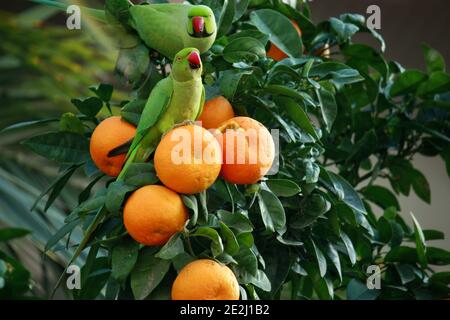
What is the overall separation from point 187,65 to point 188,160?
0.41 ft

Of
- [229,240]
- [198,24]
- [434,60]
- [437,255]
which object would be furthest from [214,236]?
[434,60]

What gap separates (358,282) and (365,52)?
39 cm

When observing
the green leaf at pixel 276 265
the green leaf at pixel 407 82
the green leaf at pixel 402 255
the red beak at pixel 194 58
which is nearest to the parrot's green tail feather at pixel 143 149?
the red beak at pixel 194 58

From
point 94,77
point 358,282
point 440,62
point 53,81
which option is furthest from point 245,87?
point 94,77

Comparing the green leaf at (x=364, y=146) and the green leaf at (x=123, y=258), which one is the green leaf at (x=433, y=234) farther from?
the green leaf at (x=123, y=258)

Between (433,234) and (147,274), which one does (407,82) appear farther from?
(147,274)

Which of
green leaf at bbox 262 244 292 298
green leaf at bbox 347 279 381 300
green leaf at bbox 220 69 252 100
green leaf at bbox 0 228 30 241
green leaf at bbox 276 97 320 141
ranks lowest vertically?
green leaf at bbox 347 279 381 300

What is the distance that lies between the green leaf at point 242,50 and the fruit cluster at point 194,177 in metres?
0.09

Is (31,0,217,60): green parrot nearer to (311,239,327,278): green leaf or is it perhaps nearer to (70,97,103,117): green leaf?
(70,97,103,117): green leaf

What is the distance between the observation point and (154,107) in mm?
833

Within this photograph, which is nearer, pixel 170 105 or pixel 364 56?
pixel 170 105

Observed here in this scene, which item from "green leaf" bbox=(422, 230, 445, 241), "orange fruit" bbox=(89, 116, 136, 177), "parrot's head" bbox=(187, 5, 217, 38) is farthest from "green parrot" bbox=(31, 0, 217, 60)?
"green leaf" bbox=(422, 230, 445, 241)

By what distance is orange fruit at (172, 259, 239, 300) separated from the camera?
0.73 meters

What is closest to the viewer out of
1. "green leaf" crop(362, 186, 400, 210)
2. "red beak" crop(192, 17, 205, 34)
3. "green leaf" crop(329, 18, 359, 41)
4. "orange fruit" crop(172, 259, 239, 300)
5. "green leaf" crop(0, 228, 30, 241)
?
"orange fruit" crop(172, 259, 239, 300)
